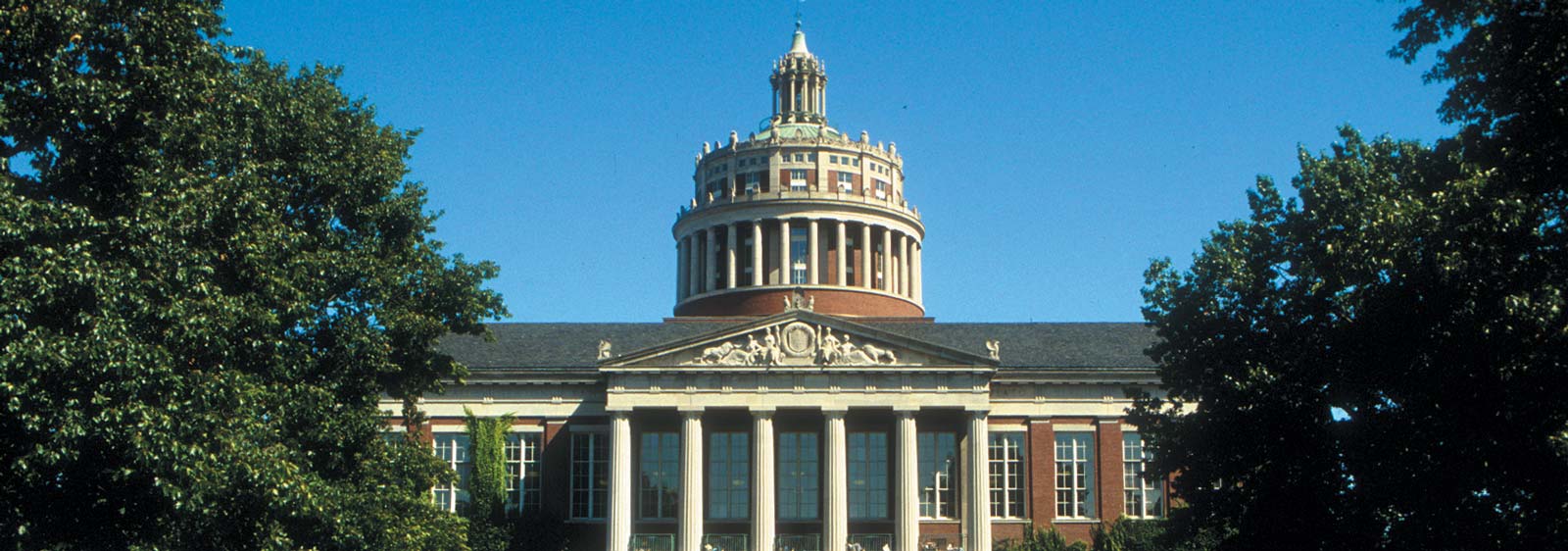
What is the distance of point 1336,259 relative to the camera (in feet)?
119

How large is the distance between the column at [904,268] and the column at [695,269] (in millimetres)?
10781

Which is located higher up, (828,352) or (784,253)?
(784,253)

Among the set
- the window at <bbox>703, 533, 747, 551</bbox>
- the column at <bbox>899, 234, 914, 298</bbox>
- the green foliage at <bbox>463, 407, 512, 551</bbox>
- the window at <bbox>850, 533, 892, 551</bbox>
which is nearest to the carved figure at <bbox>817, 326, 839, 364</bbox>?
the window at <bbox>850, 533, 892, 551</bbox>

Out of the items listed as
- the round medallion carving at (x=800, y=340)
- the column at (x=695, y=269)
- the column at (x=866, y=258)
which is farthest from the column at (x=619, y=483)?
the column at (x=866, y=258)

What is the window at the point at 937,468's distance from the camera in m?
66.5

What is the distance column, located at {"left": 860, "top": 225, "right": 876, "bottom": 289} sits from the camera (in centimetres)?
8525

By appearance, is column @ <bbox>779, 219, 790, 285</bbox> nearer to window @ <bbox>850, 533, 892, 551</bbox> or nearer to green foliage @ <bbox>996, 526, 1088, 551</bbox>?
window @ <bbox>850, 533, 892, 551</bbox>

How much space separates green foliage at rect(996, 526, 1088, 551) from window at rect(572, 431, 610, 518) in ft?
53.1

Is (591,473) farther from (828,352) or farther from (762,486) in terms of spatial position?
(828,352)

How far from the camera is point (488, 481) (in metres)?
64.0

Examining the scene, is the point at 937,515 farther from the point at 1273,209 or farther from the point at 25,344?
the point at 25,344

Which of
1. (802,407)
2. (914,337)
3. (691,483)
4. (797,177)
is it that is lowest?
(691,483)

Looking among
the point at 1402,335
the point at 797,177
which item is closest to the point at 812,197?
the point at 797,177

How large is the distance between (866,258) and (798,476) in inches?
824
